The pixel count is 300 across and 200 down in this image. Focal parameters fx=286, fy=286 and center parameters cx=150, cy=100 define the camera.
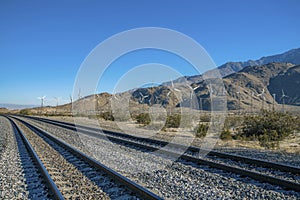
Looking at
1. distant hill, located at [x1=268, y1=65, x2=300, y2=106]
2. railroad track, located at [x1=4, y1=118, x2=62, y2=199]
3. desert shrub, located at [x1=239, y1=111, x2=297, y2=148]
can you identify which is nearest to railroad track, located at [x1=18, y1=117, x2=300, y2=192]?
railroad track, located at [x1=4, y1=118, x2=62, y2=199]

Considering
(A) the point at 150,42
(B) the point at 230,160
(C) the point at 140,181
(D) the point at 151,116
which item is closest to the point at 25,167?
(C) the point at 140,181

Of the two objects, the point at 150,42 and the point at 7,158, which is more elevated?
the point at 150,42

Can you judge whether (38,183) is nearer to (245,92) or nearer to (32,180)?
(32,180)

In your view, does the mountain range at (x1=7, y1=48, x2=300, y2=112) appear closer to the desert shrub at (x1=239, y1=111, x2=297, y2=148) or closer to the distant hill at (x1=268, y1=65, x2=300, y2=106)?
the distant hill at (x1=268, y1=65, x2=300, y2=106)

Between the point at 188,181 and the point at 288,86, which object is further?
the point at 288,86

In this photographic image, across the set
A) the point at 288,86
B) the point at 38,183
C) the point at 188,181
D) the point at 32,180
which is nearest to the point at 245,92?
the point at 288,86

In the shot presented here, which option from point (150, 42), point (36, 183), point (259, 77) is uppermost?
point (259, 77)

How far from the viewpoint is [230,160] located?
33.6 ft

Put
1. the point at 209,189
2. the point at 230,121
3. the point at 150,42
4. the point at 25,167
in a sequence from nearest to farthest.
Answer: the point at 209,189 < the point at 25,167 < the point at 150,42 < the point at 230,121

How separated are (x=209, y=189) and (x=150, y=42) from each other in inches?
503

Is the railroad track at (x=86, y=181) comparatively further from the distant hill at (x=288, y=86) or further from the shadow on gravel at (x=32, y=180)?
the distant hill at (x=288, y=86)

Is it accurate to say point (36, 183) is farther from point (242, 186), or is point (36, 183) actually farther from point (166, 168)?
point (242, 186)

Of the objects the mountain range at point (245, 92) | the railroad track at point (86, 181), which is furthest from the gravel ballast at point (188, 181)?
the mountain range at point (245, 92)

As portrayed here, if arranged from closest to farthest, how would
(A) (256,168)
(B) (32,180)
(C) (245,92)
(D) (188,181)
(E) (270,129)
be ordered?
(D) (188,181)
(B) (32,180)
(A) (256,168)
(E) (270,129)
(C) (245,92)
